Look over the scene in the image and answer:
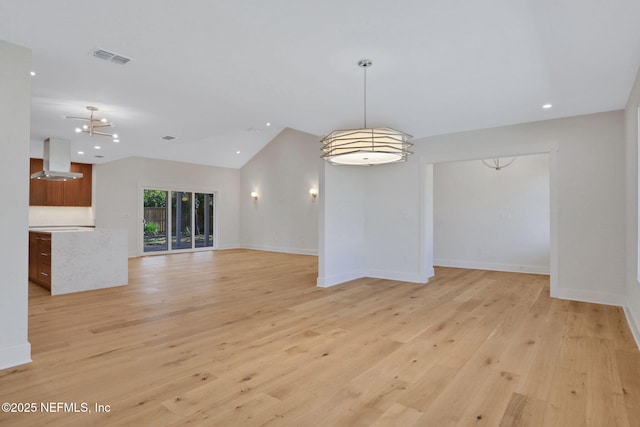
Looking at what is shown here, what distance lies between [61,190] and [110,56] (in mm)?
7556

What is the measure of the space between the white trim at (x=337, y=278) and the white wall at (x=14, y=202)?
3.79 m

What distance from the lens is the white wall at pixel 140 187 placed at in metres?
9.52

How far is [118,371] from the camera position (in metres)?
2.64

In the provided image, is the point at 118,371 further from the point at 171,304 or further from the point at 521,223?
the point at 521,223

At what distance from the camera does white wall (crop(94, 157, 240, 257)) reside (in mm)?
9516

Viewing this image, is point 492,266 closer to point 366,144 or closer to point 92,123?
point 366,144

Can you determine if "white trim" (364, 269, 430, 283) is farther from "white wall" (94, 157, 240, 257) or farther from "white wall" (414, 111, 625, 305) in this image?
"white wall" (94, 157, 240, 257)

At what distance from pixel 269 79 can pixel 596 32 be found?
2774mm

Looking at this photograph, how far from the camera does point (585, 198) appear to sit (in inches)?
187

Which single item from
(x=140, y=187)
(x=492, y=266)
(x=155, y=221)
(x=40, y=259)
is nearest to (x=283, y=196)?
(x=155, y=221)

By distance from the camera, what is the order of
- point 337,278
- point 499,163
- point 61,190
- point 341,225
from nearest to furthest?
point 337,278, point 341,225, point 499,163, point 61,190

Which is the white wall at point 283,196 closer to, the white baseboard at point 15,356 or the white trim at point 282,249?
the white trim at point 282,249

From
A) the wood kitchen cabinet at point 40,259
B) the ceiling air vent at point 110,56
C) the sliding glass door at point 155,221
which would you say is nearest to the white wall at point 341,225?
the ceiling air vent at point 110,56

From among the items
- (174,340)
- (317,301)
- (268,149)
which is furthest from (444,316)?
(268,149)
